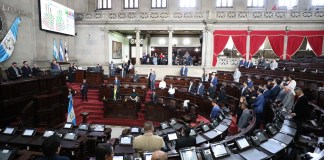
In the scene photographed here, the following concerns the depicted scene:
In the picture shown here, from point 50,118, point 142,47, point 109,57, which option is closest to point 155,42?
point 142,47

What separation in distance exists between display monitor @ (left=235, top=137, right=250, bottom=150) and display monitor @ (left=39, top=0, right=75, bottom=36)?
539 inches

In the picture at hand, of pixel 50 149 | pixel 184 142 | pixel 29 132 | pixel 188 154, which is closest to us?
pixel 50 149

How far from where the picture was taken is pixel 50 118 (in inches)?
356

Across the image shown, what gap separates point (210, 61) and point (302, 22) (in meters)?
6.94

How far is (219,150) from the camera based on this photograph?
144 inches

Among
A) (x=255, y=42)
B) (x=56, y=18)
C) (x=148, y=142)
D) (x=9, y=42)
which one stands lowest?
(x=148, y=142)

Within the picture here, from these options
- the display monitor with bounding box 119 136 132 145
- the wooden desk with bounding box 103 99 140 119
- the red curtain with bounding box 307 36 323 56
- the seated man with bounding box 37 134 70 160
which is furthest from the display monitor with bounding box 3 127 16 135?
the red curtain with bounding box 307 36 323 56

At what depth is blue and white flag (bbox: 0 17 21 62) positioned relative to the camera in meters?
11.0

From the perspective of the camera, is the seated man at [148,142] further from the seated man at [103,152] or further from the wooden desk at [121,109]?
the wooden desk at [121,109]

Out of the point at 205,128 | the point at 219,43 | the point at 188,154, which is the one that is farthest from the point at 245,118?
the point at 219,43

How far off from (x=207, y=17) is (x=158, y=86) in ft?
21.7

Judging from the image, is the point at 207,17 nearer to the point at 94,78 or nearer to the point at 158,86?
the point at 158,86

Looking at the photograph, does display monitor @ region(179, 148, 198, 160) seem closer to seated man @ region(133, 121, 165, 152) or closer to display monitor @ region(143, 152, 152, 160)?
seated man @ region(133, 121, 165, 152)

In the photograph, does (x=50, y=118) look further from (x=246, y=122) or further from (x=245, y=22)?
(x=245, y=22)
